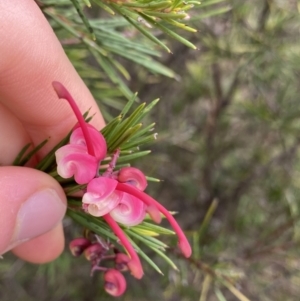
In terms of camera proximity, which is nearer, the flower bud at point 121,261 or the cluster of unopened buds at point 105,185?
the cluster of unopened buds at point 105,185

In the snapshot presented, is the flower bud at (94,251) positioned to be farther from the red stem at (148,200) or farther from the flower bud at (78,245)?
the red stem at (148,200)

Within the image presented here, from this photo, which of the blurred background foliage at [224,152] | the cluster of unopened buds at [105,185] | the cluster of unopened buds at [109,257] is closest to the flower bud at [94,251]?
the cluster of unopened buds at [109,257]

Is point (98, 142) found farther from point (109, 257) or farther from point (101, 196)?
point (109, 257)

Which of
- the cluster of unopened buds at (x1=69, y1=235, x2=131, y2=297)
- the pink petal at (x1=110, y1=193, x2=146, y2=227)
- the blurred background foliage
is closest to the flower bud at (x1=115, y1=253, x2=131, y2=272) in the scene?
the cluster of unopened buds at (x1=69, y1=235, x2=131, y2=297)

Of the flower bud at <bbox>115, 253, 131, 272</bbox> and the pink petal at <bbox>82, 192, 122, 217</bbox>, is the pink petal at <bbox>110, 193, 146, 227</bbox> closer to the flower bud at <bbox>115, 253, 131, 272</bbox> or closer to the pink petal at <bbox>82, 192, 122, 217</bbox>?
the pink petal at <bbox>82, 192, 122, 217</bbox>

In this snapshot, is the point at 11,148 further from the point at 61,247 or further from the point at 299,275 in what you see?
the point at 299,275
